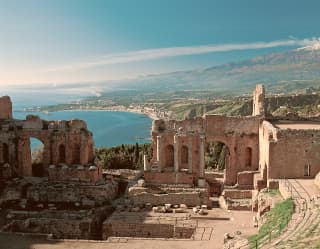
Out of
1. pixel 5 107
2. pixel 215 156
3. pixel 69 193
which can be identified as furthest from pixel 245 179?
pixel 215 156

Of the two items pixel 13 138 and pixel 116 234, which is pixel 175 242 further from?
pixel 13 138

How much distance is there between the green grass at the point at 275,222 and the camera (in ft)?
64.7

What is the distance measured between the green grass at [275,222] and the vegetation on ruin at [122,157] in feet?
62.6

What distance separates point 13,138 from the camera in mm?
33969

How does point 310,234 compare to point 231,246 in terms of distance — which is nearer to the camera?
point 310,234

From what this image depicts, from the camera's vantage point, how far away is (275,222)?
21.6 meters

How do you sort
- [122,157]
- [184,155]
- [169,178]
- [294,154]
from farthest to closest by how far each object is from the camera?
[122,157] < [184,155] < [169,178] < [294,154]

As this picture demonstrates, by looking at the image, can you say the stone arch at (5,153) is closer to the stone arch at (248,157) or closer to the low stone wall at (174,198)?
the low stone wall at (174,198)

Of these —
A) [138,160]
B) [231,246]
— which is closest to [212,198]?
[231,246]

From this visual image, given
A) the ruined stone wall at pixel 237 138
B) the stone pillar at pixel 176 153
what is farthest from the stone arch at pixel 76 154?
the ruined stone wall at pixel 237 138

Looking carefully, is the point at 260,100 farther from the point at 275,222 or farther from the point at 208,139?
the point at 275,222

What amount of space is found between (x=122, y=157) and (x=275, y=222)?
2585cm

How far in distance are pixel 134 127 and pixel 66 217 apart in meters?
134

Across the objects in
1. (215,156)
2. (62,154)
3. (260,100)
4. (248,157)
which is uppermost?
(260,100)
